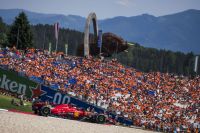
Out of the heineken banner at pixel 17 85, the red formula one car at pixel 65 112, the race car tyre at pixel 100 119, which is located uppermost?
the heineken banner at pixel 17 85

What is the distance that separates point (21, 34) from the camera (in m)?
59.2

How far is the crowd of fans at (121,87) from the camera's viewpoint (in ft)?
117

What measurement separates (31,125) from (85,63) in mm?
26405

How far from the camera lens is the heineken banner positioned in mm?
33500

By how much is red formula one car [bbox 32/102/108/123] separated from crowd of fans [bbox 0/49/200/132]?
15.8 ft

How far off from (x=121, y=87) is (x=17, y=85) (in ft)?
42.9

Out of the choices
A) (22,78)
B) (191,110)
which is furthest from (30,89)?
(191,110)

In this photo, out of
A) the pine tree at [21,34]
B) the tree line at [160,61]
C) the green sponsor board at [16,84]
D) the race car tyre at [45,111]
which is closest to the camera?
the race car tyre at [45,111]

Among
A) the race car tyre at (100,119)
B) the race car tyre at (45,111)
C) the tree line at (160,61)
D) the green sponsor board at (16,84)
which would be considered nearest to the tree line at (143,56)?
the tree line at (160,61)

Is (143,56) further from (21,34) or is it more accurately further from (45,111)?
(45,111)

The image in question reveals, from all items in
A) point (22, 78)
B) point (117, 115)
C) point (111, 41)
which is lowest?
point (117, 115)

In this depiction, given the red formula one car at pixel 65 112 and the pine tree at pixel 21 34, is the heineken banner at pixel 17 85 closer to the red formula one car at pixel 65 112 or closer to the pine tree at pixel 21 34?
the red formula one car at pixel 65 112

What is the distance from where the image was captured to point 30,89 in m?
33.7

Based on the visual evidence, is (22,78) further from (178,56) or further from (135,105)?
Answer: (178,56)
